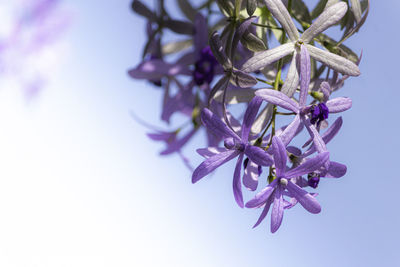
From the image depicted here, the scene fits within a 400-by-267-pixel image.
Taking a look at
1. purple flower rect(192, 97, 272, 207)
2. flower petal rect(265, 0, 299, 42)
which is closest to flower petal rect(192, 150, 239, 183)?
purple flower rect(192, 97, 272, 207)

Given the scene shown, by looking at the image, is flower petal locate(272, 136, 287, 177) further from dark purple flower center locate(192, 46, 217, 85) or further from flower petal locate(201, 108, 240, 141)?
dark purple flower center locate(192, 46, 217, 85)

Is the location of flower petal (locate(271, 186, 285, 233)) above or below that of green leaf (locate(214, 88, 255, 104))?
below

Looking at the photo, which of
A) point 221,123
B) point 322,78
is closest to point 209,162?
point 221,123

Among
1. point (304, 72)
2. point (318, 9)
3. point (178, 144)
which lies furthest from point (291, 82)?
point (178, 144)

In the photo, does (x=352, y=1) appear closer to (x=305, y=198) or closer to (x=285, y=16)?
(x=285, y=16)

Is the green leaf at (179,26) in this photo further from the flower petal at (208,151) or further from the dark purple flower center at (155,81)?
the flower petal at (208,151)

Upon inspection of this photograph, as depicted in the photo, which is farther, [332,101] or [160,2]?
[160,2]

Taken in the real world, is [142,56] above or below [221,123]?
above

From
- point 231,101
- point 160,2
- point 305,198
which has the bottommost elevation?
point 305,198
